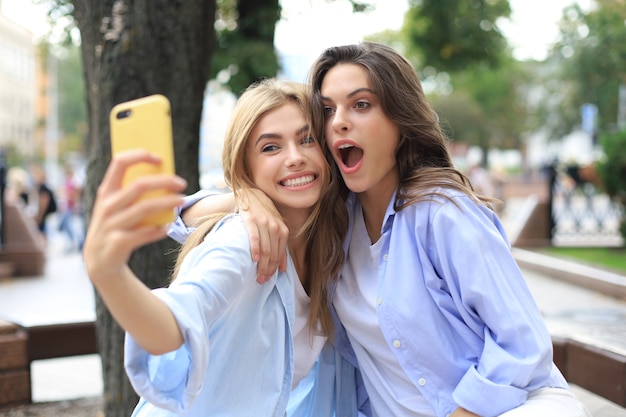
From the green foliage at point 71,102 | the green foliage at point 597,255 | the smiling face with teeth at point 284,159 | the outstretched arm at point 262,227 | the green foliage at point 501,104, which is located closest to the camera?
the outstretched arm at point 262,227

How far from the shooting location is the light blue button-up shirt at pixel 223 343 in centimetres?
178

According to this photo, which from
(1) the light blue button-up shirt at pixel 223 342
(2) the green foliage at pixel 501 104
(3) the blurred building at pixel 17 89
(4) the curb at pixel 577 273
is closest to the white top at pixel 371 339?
(1) the light blue button-up shirt at pixel 223 342

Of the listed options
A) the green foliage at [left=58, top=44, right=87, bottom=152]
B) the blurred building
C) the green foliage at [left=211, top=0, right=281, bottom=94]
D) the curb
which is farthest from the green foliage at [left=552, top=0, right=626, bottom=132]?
the blurred building

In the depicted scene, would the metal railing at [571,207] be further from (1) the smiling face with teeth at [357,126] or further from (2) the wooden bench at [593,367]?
(1) the smiling face with teeth at [357,126]

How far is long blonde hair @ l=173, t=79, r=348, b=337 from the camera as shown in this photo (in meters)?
2.55

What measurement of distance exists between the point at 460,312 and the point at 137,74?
7.58 feet

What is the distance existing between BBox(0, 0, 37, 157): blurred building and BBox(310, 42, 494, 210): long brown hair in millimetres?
73237

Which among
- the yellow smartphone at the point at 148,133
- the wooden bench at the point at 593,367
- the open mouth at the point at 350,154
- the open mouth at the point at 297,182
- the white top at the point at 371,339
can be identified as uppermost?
the yellow smartphone at the point at 148,133

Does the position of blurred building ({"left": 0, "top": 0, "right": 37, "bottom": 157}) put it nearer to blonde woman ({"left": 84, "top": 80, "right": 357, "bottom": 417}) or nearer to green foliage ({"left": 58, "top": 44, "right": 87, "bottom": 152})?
green foliage ({"left": 58, "top": 44, "right": 87, "bottom": 152})

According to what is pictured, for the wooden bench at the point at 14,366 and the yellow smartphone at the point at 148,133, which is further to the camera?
the wooden bench at the point at 14,366

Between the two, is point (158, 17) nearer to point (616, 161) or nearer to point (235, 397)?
point (235, 397)

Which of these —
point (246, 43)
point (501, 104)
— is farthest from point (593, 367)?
point (501, 104)

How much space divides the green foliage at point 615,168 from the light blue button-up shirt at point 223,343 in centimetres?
1262

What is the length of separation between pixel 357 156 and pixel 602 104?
4148 centimetres
